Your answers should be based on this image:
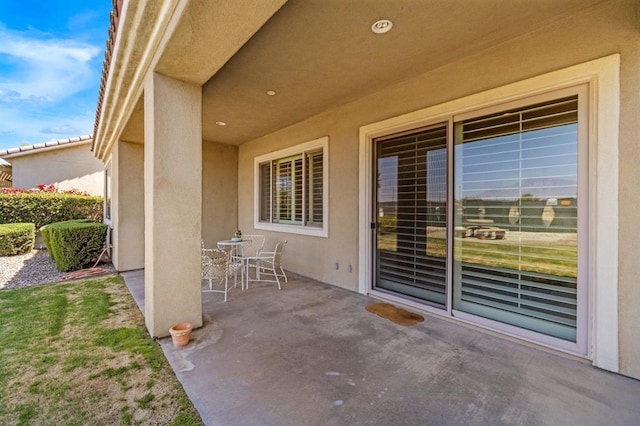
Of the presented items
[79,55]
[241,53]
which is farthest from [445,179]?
[79,55]

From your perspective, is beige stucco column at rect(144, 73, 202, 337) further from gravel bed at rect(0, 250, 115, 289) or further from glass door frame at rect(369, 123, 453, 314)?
gravel bed at rect(0, 250, 115, 289)

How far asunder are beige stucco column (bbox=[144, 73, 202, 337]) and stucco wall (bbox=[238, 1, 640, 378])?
230 cm

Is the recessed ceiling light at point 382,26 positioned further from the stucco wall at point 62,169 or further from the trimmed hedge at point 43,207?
the stucco wall at point 62,169

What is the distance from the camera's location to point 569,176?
2559 millimetres

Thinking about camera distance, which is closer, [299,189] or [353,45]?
[353,45]

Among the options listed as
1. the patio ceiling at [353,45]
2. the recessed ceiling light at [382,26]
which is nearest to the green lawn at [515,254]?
the patio ceiling at [353,45]

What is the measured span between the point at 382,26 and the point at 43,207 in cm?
1144

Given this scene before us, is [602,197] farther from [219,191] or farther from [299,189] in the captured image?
[219,191]

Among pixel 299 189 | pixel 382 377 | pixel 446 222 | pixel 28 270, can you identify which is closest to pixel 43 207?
pixel 28 270

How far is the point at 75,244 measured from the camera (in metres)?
5.74

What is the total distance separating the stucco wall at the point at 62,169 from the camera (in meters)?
10.5

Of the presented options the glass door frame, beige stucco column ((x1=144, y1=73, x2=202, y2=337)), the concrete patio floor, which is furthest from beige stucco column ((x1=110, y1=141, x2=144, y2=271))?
the glass door frame

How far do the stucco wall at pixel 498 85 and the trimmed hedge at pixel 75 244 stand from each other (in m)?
4.43

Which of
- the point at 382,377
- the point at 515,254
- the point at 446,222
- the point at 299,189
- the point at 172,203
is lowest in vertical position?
the point at 382,377
